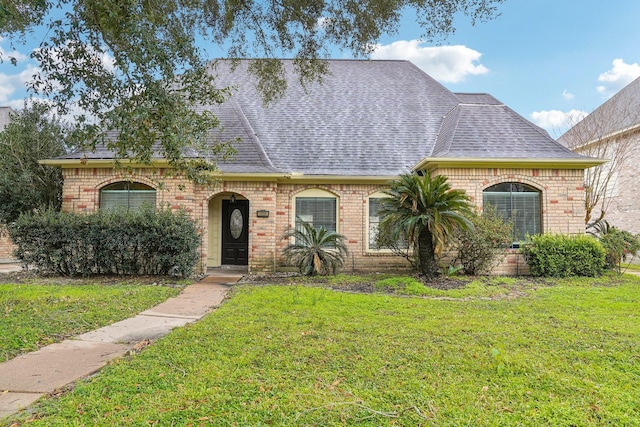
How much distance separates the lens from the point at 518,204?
36.0 ft

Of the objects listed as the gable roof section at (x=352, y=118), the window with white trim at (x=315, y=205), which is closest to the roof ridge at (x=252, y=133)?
the gable roof section at (x=352, y=118)

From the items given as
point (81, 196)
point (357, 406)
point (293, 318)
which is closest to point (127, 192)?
point (81, 196)

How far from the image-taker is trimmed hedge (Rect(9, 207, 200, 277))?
369 inches

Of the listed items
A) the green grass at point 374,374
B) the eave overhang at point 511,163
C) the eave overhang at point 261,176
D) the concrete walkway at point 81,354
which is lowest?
the concrete walkway at point 81,354

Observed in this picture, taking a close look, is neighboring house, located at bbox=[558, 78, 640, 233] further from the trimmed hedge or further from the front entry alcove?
the trimmed hedge

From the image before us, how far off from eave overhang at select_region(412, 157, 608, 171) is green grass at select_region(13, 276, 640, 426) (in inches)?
210

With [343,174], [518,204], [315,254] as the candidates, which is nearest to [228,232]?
[315,254]

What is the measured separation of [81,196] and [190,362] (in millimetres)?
9209

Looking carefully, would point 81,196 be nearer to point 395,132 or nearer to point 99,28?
point 99,28

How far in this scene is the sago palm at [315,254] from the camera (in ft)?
33.4

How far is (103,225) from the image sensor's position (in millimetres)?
9422

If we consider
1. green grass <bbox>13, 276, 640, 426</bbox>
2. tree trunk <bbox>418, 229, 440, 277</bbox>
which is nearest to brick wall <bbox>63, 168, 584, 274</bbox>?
tree trunk <bbox>418, 229, 440, 277</bbox>

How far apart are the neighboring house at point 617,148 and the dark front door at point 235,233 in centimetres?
1368

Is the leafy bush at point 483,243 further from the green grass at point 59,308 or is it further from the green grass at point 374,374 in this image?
the green grass at point 59,308
